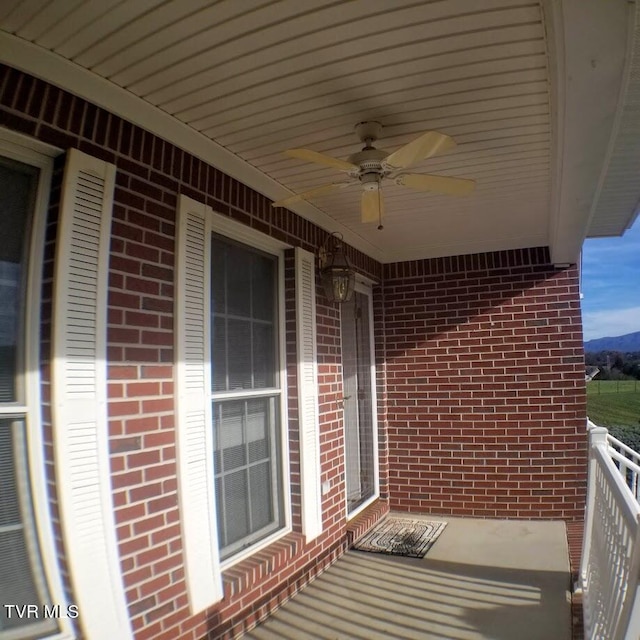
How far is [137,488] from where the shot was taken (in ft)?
7.00

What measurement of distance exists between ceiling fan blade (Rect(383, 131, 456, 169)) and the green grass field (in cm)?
355

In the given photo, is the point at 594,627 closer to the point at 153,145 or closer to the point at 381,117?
the point at 381,117

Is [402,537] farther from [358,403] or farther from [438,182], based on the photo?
[438,182]

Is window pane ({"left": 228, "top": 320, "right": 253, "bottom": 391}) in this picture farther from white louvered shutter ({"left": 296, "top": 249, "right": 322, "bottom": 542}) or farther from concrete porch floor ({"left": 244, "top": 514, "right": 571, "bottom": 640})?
concrete porch floor ({"left": 244, "top": 514, "right": 571, "bottom": 640})

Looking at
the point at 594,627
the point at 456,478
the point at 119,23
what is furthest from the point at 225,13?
the point at 456,478

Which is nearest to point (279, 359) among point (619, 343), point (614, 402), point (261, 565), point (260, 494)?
point (260, 494)

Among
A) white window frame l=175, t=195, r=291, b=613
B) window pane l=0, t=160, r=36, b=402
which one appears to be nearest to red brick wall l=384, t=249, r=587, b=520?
white window frame l=175, t=195, r=291, b=613

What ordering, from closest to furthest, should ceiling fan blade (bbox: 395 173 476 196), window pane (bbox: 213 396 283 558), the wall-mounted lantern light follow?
ceiling fan blade (bbox: 395 173 476 196) → window pane (bbox: 213 396 283 558) → the wall-mounted lantern light

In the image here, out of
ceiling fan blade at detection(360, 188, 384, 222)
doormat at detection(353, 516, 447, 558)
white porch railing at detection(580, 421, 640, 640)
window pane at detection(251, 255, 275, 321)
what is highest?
ceiling fan blade at detection(360, 188, 384, 222)

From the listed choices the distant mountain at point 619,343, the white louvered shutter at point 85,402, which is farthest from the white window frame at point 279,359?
the distant mountain at point 619,343

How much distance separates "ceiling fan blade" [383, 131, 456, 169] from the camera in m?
2.02

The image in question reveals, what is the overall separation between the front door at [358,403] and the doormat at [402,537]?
269 mm

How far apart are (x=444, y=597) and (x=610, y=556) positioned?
136cm

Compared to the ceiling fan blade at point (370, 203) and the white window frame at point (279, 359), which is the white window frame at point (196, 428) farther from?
the ceiling fan blade at point (370, 203)
